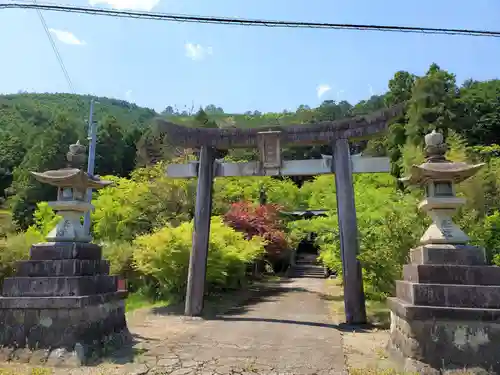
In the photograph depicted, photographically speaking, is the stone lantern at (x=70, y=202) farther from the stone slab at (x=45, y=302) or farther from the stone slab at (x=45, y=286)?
the stone slab at (x=45, y=302)

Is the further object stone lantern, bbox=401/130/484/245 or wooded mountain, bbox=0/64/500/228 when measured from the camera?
wooded mountain, bbox=0/64/500/228

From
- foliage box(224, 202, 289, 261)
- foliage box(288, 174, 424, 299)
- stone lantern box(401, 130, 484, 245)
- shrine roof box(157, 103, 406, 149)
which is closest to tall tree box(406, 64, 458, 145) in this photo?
foliage box(224, 202, 289, 261)

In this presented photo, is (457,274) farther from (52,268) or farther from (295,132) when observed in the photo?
(52,268)

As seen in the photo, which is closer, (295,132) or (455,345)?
(455,345)

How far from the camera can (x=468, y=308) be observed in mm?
5969

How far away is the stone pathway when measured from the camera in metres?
6.39

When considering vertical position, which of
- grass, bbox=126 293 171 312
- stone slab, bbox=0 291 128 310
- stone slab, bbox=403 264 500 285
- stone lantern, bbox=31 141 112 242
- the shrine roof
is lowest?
grass, bbox=126 293 171 312

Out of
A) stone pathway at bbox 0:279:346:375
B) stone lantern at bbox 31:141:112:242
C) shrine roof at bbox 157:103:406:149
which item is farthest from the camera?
shrine roof at bbox 157:103:406:149

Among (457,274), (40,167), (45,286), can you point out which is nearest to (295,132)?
(457,274)

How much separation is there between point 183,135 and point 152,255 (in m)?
4.25

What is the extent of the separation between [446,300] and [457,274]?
465 mm

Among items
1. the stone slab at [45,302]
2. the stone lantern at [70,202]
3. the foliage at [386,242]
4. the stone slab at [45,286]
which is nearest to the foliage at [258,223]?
the foliage at [386,242]

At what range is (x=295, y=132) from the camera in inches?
462

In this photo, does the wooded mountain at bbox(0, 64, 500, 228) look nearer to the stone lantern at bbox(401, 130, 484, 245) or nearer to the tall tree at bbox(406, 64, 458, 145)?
the tall tree at bbox(406, 64, 458, 145)
